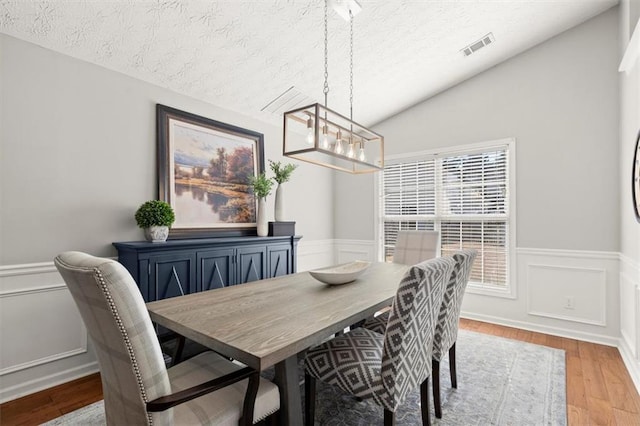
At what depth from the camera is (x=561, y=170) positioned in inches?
130

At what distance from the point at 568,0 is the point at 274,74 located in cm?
280

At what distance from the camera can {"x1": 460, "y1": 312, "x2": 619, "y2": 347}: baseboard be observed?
121 inches

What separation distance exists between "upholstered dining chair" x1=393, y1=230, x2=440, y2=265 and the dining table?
3.73 feet

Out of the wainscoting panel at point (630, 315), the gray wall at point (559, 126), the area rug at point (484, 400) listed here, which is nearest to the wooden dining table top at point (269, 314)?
the area rug at point (484, 400)

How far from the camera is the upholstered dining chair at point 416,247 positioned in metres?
3.11

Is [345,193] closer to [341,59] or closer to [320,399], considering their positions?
[341,59]

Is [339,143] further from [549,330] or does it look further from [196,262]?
[549,330]

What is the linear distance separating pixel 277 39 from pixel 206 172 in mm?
1411

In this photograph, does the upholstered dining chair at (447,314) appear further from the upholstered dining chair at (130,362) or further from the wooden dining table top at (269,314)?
the upholstered dining chair at (130,362)

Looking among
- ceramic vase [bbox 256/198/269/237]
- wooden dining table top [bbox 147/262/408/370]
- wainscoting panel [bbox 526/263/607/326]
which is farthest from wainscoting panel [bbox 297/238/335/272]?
wainscoting panel [bbox 526/263/607/326]

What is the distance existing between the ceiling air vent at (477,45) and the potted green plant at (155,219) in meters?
3.34

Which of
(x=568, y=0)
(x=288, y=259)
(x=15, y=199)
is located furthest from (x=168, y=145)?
(x=568, y=0)

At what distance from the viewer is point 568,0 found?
2904 mm

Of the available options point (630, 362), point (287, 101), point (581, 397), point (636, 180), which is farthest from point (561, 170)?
point (287, 101)
